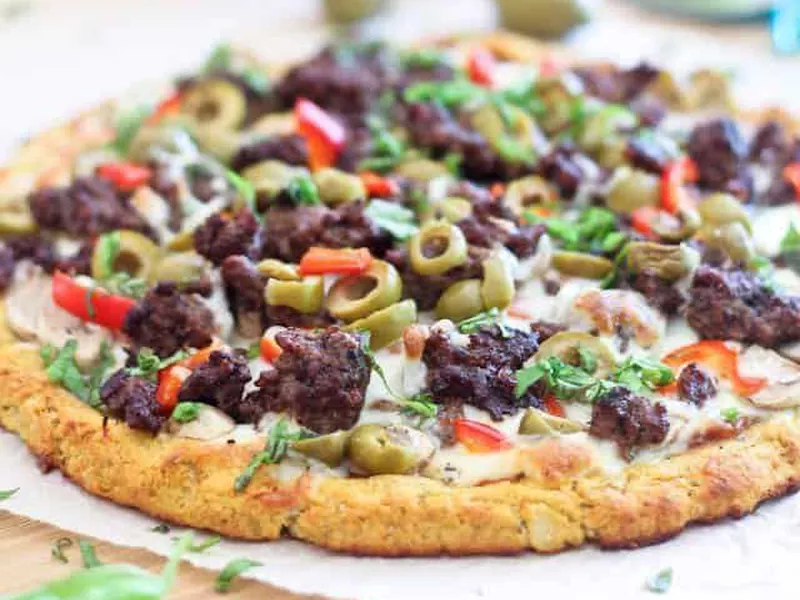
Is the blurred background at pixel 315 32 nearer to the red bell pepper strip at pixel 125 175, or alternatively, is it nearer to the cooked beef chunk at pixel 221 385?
the red bell pepper strip at pixel 125 175

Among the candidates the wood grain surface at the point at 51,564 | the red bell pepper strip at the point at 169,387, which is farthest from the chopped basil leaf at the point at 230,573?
the red bell pepper strip at the point at 169,387

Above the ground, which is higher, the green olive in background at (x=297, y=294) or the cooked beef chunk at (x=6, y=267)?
the green olive in background at (x=297, y=294)

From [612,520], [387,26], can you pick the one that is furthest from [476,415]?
[387,26]

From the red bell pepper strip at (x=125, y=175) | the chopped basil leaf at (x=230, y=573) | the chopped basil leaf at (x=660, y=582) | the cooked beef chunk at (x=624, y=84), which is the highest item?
the red bell pepper strip at (x=125, y=175)

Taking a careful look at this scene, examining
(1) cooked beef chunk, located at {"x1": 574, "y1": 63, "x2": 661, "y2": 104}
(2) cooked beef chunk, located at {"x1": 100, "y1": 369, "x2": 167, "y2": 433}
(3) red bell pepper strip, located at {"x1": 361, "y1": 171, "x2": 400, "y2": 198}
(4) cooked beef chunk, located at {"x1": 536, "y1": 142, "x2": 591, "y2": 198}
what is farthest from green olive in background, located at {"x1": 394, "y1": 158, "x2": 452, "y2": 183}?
(2) cooked beef chunk, located at {"x1": 100, "y1": 369, "x2": 167, "y2": 433}

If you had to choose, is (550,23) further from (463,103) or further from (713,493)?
(713,493)

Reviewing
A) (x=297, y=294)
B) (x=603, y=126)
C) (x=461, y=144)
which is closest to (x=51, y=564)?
(x=297, y=294)

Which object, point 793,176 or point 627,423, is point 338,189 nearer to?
point 627,423

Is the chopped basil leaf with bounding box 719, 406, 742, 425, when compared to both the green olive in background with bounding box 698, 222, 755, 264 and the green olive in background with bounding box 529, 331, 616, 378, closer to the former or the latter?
the green olive in background with bounding box 529, 331, 616, 378
